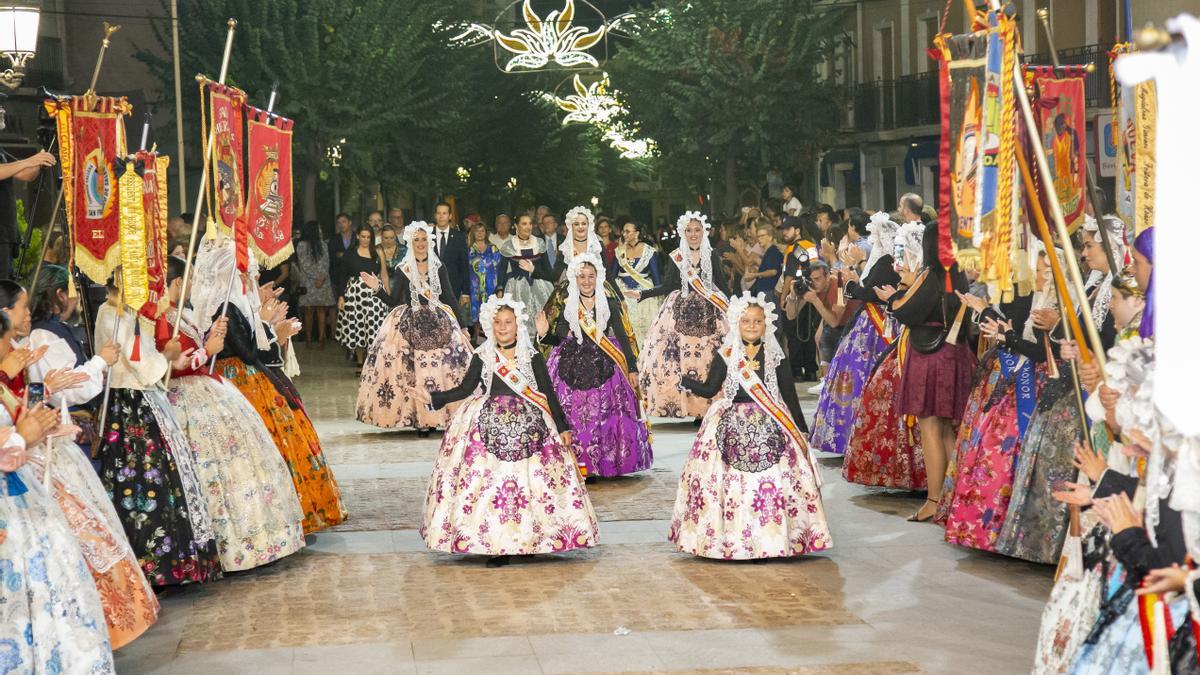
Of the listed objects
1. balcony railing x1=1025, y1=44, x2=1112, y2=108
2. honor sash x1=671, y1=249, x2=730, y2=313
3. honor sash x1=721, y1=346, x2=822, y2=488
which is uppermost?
balcony railing x1=1025, y1=44, x2=1112, y2=108

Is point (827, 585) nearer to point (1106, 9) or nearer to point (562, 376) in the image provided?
point (562, 376)

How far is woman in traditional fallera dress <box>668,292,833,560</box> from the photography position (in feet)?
29.6

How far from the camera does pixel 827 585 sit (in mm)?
8625

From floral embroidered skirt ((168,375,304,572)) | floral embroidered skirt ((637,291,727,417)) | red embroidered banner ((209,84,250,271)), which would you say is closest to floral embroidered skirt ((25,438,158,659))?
floral embroidered skirt ((168,375,304,572))

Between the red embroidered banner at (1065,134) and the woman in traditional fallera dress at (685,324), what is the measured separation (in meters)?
6.18

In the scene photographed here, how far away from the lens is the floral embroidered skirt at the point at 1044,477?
8.63 metres

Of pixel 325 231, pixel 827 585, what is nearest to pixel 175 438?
pixel 827 585

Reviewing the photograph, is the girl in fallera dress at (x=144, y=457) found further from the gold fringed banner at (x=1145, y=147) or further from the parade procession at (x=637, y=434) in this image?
the gold fringed banner at (x=1145, y=147)

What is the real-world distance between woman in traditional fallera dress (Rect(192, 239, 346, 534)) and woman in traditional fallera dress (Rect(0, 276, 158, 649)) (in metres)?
1.81

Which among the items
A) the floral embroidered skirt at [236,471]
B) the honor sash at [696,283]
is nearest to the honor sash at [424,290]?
the honor sash at [696,283]

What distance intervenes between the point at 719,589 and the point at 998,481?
172 cm

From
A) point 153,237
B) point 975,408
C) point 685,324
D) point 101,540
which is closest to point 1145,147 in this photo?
point 975,408

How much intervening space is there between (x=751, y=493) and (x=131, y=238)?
346 centimetres

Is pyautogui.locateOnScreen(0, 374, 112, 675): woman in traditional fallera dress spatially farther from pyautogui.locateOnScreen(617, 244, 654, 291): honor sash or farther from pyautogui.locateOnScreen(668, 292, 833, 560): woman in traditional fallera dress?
pyautogui.locateOnScreen(617, 244, 654, 291): honor sash
